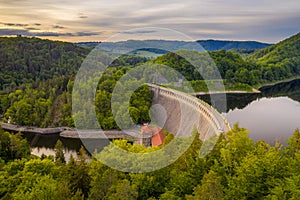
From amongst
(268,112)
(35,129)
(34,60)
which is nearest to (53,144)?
Answer: (35,129)

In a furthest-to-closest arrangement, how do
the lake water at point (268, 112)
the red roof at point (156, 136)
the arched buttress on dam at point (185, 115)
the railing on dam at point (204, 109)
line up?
the lake water at point (268, 112) → the red roof at point (156, 136) → the arched buttress on dam at point (185, 115) → the railing on dam at point (204, 109)

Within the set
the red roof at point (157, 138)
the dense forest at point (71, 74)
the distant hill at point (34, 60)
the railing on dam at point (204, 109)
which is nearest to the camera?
the railing on dam at point (204, 109)

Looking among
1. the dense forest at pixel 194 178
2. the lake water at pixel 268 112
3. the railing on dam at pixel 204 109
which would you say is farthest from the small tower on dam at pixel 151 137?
the dense forest at pixel 194 178

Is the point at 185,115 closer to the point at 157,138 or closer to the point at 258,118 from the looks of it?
the point at 157,138

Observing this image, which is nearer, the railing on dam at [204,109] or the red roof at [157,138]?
the railing on dam at [204,109]

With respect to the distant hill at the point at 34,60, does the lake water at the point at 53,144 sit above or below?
below

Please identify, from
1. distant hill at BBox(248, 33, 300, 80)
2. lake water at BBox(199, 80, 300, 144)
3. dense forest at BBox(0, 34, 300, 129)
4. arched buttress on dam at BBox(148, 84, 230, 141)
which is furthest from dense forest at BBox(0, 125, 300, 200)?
distant hill at BBox(248, 33, 300, 80)

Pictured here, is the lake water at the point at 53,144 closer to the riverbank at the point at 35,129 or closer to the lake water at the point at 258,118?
the lake water at the point at 258,118
